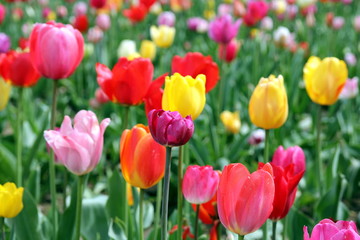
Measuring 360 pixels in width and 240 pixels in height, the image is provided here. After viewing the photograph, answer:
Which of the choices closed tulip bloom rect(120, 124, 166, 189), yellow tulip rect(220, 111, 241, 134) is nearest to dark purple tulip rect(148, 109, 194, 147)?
closed tulip bloom rect(120, 124, 166, 189)

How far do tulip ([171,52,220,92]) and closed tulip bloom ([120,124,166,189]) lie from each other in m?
0.41

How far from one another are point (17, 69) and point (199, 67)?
2.01ft

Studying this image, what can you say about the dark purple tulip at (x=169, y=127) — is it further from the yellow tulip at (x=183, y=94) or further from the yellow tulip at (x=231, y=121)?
the yellow tulip at (x=231, y=121)

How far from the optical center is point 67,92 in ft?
13.3

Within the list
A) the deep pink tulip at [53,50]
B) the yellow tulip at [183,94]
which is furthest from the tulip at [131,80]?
the yellow tulip at [183,94]

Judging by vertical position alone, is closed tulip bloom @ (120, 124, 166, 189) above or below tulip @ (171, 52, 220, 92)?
below

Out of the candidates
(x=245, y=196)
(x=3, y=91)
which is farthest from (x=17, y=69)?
(x=245, y=196)

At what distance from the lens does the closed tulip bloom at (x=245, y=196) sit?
1.00 meters

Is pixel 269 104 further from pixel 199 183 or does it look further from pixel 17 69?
pixel 17 69

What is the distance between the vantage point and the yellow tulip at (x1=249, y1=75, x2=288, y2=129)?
4.68 feet

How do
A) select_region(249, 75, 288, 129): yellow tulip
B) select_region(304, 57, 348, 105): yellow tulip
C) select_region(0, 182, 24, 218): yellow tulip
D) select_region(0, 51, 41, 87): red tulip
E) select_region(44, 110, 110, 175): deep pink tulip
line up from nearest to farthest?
1. select_region(44, 110, 110, 175): deep pink tulip
2. select_region(0, 182, 24, 218): yellow tulip
3. select_region(249, 75, 288, 129): yellow tulip
4. select_region(304, 57, 348, 105): yellow tulip
5. select_region(0, 51, 41, 87): red tulip

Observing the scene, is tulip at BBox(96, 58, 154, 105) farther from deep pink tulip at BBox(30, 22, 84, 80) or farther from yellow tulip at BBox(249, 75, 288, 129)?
yellow tulip at BBox(249, 75, 288, 129)

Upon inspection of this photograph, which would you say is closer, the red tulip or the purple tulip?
the red tulip

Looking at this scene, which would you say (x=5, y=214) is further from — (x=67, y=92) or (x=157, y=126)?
(x=67, y=92)
